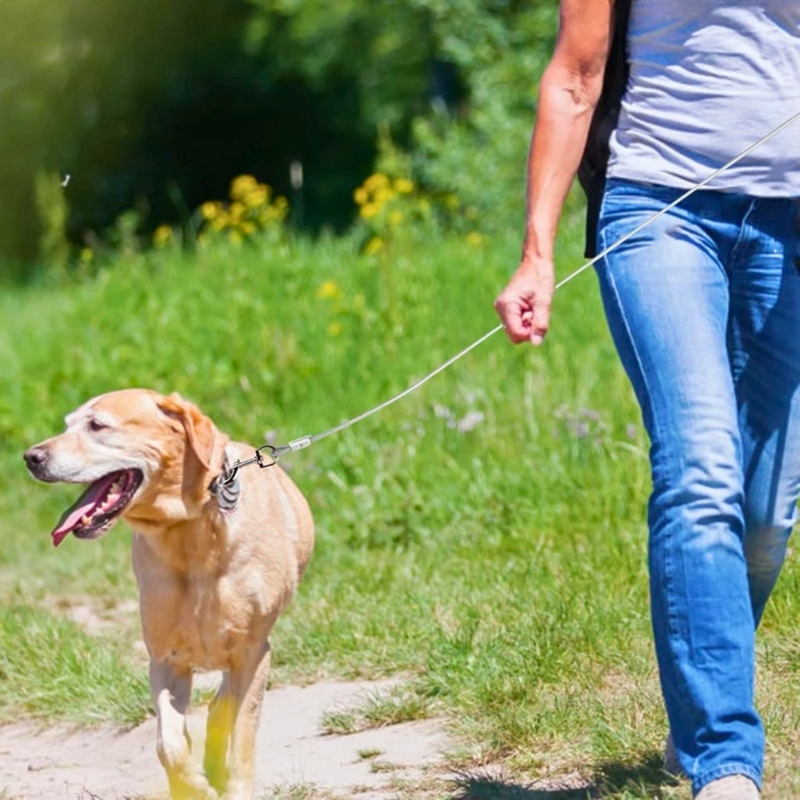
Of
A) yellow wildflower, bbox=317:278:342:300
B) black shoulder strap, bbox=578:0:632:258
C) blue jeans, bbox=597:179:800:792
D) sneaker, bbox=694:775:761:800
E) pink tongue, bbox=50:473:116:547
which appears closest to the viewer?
sneaker, bbox=694:775:761:800

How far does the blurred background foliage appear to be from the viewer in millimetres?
19219

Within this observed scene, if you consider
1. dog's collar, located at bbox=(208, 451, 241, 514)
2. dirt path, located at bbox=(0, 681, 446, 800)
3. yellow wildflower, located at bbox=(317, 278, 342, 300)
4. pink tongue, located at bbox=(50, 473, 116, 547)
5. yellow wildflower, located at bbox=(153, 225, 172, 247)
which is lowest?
dirt path, located at bbox=(0, 681, 446, 800)

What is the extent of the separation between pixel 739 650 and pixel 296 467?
177 inches

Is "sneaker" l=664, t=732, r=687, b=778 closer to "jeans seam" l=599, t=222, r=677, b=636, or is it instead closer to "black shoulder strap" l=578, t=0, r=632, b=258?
"jeans seam" l=599, t=222, r=677, b=636

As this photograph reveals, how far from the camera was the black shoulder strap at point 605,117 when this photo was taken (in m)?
3.52

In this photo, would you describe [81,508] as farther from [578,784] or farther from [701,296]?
[701,296]

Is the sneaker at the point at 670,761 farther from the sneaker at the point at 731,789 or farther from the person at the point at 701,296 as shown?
the sneaker at the point at 731,789

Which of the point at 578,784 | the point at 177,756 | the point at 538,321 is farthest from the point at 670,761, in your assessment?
the point at 177,756

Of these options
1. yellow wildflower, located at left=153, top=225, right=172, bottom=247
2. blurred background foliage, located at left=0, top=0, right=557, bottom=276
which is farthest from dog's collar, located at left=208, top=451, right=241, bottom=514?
blurred background foliage, located at left=0, top=0, right=557, bottom=276

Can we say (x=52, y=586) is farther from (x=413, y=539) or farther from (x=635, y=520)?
(x=635, y=520)

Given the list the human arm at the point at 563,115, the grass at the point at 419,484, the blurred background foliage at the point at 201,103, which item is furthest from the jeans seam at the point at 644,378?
the blurred background foliage at the point at 201,103

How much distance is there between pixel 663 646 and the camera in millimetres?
3305

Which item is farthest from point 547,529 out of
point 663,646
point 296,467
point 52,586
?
point 663,646

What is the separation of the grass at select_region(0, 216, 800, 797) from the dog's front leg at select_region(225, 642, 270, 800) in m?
0.55
